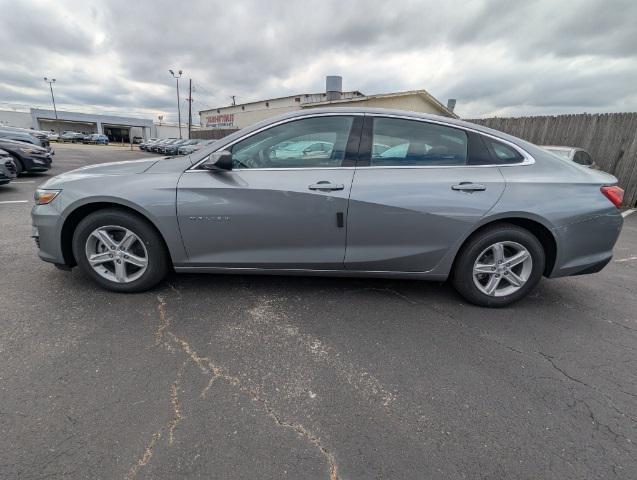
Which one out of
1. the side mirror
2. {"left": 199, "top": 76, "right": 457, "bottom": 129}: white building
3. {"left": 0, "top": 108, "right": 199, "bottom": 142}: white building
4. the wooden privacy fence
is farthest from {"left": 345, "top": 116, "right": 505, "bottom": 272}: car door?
{"left": 0, "top": 108, "right": 199, "bottom": 142}: white building

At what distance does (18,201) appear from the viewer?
6.70 m

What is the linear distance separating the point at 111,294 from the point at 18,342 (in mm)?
772

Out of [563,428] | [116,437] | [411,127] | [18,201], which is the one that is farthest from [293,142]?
[18,201]

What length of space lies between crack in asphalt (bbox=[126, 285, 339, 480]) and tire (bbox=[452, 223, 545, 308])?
193 cm

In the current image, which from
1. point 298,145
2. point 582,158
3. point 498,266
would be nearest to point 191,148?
point 582,158

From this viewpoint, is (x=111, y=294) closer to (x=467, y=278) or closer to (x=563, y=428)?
(x=467, y=278)

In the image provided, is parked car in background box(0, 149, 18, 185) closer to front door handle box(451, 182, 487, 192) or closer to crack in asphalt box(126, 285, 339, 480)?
crack in asphalt box(126, 285, 339, 480)

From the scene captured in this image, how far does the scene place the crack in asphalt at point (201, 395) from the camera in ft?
5.21

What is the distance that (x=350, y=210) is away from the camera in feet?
9.10

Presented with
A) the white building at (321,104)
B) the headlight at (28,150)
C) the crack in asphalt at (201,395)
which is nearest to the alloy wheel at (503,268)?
the crack in asphalt at (201,395)

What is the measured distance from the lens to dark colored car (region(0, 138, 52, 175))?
9.38 metres

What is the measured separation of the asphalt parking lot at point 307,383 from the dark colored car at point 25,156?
8476mm

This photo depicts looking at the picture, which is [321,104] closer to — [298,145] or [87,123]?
[298,145]

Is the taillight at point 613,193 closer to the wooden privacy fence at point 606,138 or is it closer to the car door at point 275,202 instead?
the car door at point 275,202
